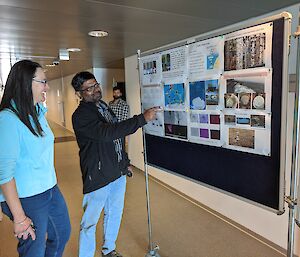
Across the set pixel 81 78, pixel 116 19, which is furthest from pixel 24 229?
pixel 116 19

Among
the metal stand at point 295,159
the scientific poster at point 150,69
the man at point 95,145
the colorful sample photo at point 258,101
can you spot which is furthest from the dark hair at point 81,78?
the metal stand at point 295,159

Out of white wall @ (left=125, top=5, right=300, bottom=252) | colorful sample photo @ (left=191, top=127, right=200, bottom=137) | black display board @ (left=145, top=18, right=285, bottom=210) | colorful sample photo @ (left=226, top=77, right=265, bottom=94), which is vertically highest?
colorful sample photo @ (left=226, top=77, right=265, bottom=94)

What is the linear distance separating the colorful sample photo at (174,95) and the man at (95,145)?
8.3 inches

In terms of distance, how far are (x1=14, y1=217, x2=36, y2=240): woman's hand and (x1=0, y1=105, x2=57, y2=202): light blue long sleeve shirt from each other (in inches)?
5.1

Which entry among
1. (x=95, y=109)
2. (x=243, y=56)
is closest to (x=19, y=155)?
(x=95, y=109)

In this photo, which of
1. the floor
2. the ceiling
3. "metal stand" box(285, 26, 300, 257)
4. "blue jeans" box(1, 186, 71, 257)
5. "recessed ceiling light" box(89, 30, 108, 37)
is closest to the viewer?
"metal stand" box(285, 26, 300, 257)

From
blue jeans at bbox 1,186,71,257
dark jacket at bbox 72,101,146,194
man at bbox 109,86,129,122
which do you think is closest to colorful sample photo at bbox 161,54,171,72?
dark jacket at bbox 72,101,146,194

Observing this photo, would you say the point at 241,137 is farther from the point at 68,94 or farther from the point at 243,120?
the point at 68,94

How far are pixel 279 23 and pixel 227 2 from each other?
72cm

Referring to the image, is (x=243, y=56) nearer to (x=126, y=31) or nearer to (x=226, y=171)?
(x=226, y=171)

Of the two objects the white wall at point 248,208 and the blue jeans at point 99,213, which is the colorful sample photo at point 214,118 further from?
the blue jeans at point 99,213

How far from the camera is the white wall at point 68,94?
623cm

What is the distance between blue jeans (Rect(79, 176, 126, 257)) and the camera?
1.82m

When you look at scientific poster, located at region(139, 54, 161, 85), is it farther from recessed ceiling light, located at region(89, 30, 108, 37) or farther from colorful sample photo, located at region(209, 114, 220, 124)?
recessed ceiling light, located at region(89, 30, 108, 37)
